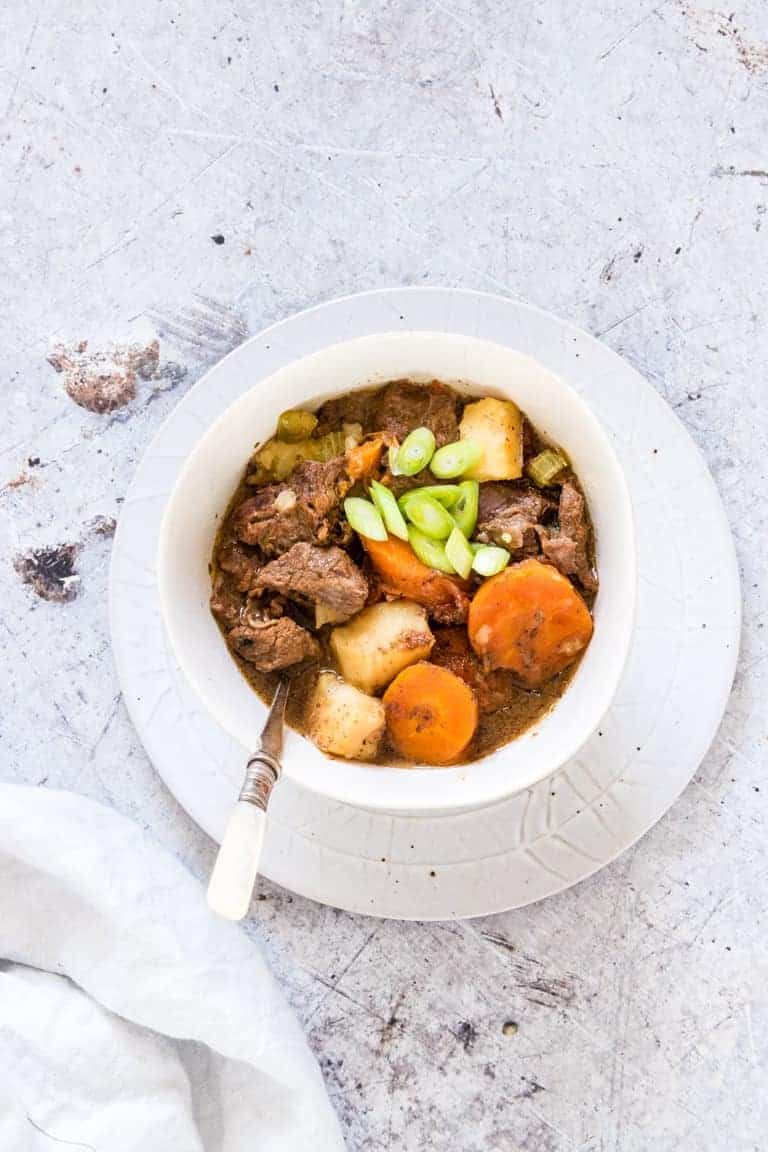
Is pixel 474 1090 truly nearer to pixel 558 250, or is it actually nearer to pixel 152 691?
pixel 152 691

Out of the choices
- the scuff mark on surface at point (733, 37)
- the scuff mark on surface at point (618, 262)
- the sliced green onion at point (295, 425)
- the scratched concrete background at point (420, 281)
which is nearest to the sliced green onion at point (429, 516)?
the sliced green onion at point (295, 425)

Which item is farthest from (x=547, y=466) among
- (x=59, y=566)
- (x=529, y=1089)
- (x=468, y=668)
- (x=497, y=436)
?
(x=529, y=1089)

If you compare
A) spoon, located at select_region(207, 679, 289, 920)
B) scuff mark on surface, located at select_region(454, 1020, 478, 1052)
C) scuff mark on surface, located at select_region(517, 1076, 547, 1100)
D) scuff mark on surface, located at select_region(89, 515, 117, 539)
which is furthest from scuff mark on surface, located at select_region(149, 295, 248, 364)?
scuff mark on surface, located at select_region(517, 1076, 547, 1100)

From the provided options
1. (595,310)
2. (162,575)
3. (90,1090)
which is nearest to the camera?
(162,575)

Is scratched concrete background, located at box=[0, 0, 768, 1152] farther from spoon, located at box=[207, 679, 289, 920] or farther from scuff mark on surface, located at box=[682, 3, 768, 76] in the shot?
spoon, located at box=[207, 679, 289, 920]

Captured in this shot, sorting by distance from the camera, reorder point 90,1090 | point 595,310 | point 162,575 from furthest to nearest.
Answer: point 595,310, point 90,1090, point 162,575

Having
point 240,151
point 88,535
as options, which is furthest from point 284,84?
point 88,535
